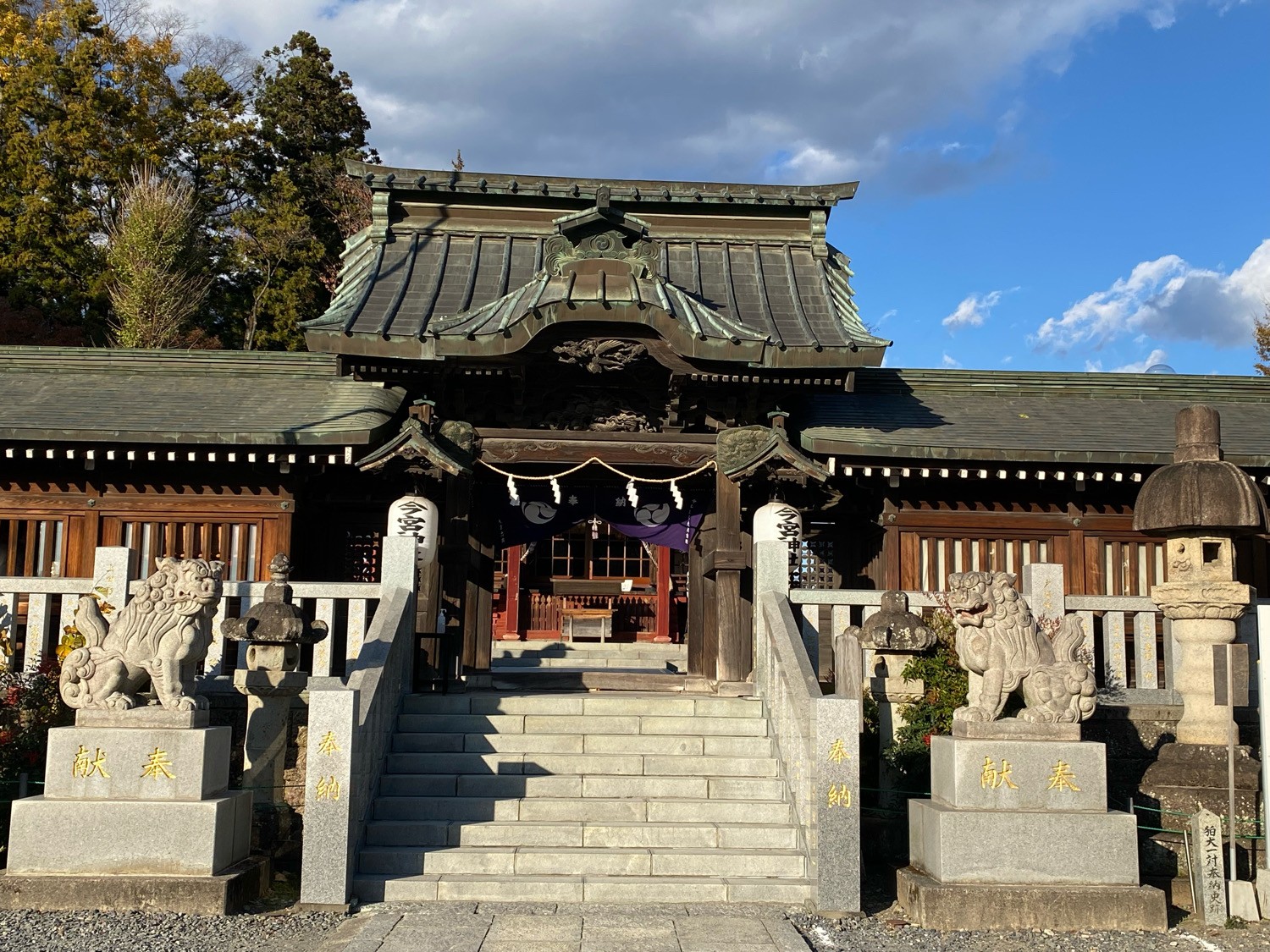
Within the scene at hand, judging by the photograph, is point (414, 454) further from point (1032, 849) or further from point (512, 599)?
point (512, 599)

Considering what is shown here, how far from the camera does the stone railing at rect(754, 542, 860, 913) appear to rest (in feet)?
26.0

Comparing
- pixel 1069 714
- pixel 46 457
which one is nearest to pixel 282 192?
pixel 46 457

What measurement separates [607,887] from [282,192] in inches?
1174

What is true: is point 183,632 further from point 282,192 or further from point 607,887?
point 282,192

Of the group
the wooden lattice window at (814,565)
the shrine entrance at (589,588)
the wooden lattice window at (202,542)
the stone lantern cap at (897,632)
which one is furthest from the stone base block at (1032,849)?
the shrine entrance at (589,588)

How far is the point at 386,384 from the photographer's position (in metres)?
12.7

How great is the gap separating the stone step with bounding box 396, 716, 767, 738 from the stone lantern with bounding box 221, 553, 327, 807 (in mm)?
1156

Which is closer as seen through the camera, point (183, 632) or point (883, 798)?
point (183, 632)

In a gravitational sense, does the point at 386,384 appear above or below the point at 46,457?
above

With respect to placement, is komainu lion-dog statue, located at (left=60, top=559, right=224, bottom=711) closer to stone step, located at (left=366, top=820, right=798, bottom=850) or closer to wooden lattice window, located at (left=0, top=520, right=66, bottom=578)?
stone step, located at (left=366, top=820, right=798, bottom=850)

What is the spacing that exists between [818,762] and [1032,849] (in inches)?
63.2

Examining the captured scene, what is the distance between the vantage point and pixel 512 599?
25.4 m

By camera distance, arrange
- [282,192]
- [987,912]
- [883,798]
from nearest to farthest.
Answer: [987,912] → [883,798] → [282,192]

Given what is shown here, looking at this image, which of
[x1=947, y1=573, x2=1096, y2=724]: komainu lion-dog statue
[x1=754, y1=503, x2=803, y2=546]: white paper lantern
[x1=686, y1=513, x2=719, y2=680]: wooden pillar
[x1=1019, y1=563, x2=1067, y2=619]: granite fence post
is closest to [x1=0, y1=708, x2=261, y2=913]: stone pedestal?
[x1=947, y1=573, x2=1096, y2=724]: komainu lion-dog statue
